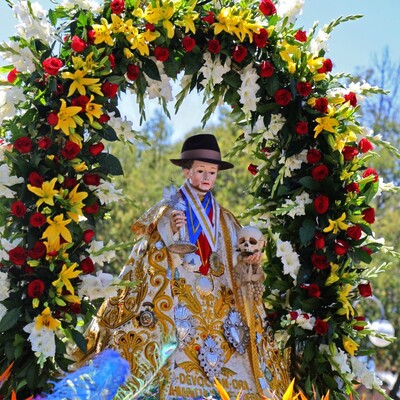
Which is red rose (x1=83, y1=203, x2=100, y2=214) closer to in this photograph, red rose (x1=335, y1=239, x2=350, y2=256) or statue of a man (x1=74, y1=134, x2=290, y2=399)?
statue of a man (x1=74, y1=134, x2=290, y2=399)

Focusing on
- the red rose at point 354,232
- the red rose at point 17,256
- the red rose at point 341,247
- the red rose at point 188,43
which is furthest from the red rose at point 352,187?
the red rose at point 17,256

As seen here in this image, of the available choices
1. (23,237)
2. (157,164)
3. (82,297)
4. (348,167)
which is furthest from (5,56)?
(157,164)

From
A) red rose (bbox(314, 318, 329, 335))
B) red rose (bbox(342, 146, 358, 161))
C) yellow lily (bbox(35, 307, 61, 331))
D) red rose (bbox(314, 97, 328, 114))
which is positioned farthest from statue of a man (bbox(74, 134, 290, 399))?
red rose (bbox(342, 146, 358, 161))

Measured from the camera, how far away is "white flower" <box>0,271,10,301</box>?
6.46 m

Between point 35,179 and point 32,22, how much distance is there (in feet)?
4.09

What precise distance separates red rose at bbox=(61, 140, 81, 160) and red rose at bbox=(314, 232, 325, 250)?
2.37 meters

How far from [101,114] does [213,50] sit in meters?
1.27

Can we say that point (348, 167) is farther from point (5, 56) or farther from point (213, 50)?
point (5, 56)

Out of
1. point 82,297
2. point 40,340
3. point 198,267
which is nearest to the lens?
point 40,340

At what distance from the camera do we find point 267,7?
7.54 meters

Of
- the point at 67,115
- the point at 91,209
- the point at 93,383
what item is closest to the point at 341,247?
the point at 91,209

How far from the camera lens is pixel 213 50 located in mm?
7523

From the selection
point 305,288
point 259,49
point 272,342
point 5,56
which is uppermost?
point 259,49

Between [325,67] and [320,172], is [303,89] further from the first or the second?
[320,172]
